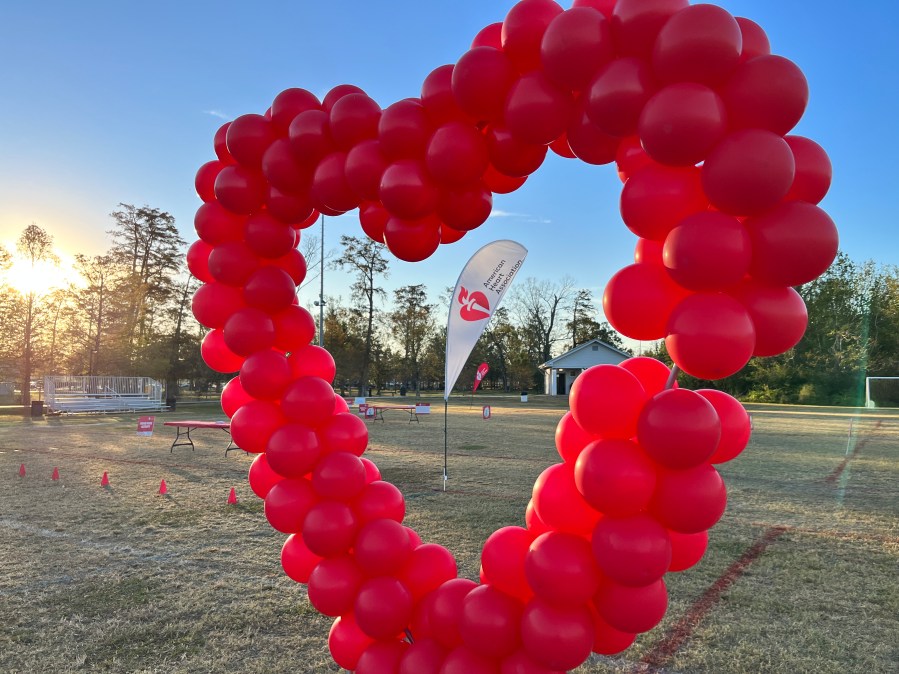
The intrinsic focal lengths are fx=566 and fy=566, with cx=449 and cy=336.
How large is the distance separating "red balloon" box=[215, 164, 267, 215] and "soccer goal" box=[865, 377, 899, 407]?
46.0m

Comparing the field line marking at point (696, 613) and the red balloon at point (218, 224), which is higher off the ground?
the red balloon at point (218, 224)

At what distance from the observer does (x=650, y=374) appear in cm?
180

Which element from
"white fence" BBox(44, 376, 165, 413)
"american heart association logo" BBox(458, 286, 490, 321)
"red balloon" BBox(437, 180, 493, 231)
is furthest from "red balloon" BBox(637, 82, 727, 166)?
"white fence" BBox(44, 376, 165, 413)

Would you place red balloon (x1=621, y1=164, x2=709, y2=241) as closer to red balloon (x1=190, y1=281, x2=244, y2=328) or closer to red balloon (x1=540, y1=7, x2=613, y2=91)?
red balloon (x1=540, y1=7, x2=613, y2=91)

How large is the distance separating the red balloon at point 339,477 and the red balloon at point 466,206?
1088 mm

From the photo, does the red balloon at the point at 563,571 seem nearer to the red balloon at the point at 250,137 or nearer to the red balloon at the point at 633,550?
the red balloon at the point at 633,550

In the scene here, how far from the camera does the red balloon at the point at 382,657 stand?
2162 mm

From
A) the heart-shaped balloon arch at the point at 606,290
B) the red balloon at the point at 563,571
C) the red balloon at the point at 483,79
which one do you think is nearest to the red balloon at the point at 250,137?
the heart-shaped balloon arch at the point at 606,290

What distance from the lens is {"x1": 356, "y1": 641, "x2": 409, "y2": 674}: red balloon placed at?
2.16 meters

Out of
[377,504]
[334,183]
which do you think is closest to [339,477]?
[377,504]

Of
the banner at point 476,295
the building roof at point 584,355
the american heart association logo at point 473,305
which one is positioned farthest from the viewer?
the building roof at point 584,355

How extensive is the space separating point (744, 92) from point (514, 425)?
17791mm

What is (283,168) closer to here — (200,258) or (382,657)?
(200,258)

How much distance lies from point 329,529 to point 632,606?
1.24 metres
